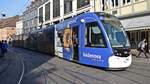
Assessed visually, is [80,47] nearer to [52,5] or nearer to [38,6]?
[52,5]

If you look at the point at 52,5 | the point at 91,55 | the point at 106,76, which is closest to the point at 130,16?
the point at 91,55

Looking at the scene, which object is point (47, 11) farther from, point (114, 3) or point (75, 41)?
point (75, 41)

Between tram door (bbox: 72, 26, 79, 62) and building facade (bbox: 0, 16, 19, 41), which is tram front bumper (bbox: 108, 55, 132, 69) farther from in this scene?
building facade (bbox: 0, 16, 19, 41)

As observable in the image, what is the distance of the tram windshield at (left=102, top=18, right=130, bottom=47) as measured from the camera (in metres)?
18.0

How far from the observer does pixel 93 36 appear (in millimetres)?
19297

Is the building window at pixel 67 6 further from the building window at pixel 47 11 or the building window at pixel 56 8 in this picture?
the building window at pixel 47 11

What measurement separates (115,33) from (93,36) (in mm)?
1429

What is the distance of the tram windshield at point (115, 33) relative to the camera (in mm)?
18016

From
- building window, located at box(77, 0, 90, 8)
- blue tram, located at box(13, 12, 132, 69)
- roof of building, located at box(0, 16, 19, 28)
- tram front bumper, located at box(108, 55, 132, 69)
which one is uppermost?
roof of building, located at box(0, 16, 19, 28)

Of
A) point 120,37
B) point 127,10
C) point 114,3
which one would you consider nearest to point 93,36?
point 120,37

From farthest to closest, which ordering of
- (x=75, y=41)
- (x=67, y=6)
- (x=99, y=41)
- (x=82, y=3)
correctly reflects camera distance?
(x=67, y=6) < (x=82, y=3) < (x=75, y=41) < (x=99, y=41)

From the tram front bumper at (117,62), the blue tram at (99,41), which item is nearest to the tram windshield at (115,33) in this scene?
the blue tram at (99,41)

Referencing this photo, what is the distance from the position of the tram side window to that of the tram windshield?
0.42 meters

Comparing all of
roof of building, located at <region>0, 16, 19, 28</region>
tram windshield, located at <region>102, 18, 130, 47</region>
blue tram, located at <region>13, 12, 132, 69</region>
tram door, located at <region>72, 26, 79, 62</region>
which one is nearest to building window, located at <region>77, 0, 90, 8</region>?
blue tram, located at <region>13, 12, 132, 69</region>
